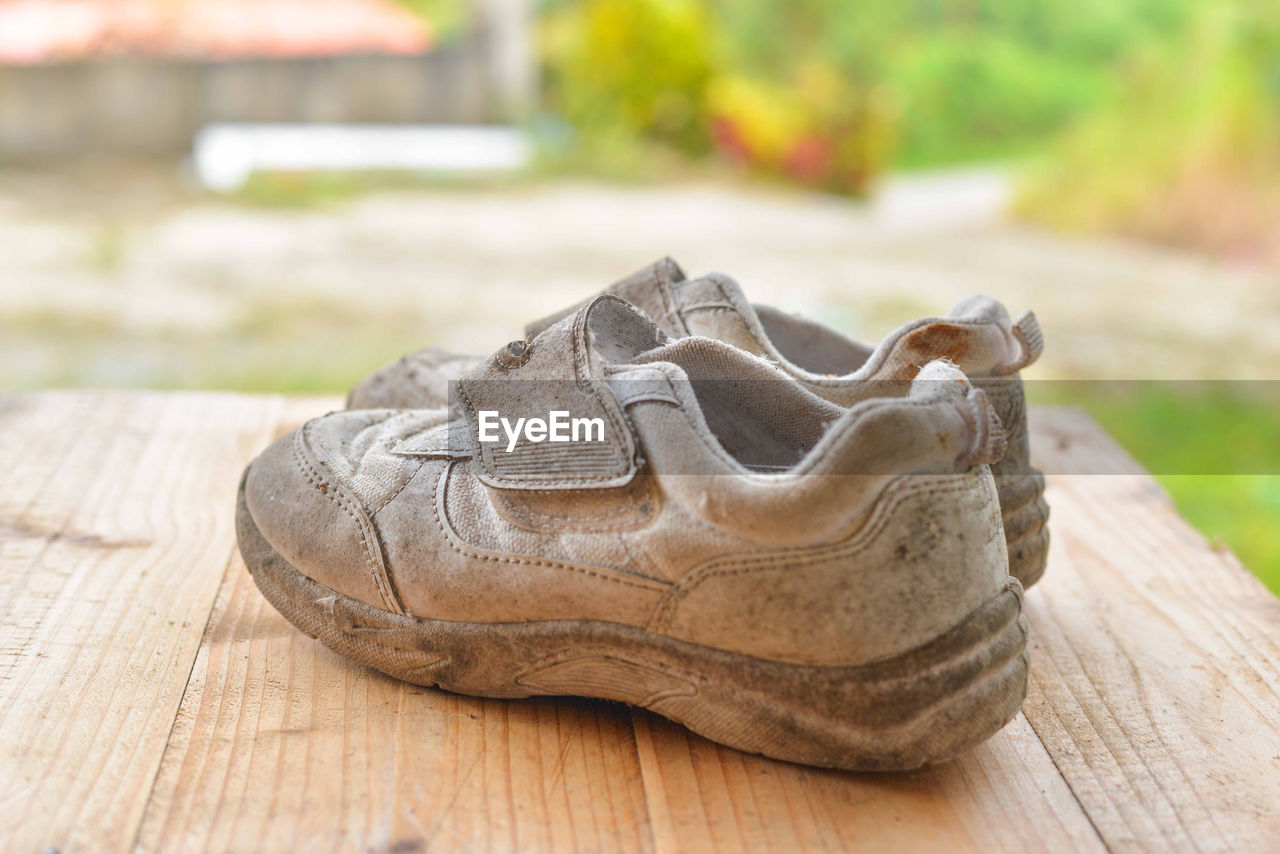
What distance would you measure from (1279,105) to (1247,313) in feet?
2.78

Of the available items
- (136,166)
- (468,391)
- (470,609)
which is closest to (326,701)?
(470,609)

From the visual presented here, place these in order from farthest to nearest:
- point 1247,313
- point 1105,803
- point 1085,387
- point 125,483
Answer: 1. point 1247,313
2. point 1085,387
3. point 125,483
4. point 1105,803

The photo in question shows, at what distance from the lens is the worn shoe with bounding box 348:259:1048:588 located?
1.12 m

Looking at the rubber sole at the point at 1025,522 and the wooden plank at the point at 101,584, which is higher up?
the rubber sole at the point at 1025,522

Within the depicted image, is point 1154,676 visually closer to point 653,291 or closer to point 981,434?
point 981,434

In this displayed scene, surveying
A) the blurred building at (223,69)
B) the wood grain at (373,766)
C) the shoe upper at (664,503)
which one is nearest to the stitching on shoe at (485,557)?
the shoe upper at (664,503)

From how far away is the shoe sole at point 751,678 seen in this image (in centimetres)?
88

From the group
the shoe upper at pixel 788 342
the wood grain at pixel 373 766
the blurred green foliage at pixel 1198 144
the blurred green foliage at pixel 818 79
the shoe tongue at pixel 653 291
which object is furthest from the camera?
the blurred green foliage at pixel 818 79

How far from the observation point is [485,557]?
98 cm

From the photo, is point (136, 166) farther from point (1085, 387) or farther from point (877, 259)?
point (1085, 387)

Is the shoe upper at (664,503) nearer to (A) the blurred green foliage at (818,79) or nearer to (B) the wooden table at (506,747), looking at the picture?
(B) the wooden table at (506,747)

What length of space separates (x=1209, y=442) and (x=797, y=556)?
123 inches

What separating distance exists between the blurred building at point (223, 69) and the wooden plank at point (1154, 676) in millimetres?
4891

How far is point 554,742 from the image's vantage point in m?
0.98
